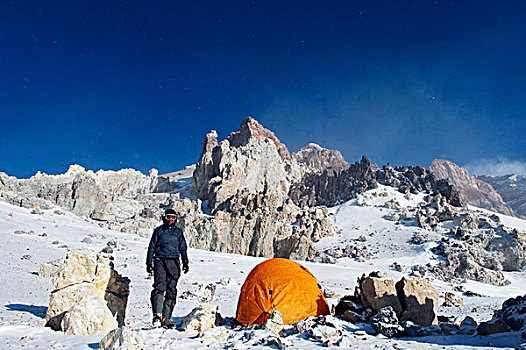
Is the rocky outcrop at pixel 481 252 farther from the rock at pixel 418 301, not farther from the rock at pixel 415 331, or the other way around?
the rock at pixel 415 331

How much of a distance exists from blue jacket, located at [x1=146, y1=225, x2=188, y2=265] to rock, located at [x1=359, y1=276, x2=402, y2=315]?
4274mm

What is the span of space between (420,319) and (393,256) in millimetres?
29359

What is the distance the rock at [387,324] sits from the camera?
5484 mm

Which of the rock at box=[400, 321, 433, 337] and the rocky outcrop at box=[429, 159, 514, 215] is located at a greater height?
the rocky outcrop at box=[429, 159, 514, 215]

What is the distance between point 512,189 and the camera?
163125mm

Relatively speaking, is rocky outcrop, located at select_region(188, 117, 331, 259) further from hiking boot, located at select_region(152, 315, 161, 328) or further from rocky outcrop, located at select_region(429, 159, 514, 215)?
rocky outcrop, located at select_region(429, 159, 514, 215)

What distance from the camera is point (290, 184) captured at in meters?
74.6

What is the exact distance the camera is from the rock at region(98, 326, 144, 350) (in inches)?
160

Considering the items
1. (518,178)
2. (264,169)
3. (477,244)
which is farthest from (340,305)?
(518,178)

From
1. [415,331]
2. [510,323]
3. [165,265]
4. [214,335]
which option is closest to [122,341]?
[214,335]

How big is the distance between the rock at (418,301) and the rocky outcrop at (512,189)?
163317mm

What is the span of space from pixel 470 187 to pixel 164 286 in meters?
182

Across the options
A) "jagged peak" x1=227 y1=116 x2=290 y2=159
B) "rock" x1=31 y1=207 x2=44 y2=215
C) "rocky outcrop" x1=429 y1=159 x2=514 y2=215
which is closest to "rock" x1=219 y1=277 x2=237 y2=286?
"rock" x1=31 y1=207 x2=44 y2=215

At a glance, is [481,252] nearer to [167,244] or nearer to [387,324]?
[387,324]
